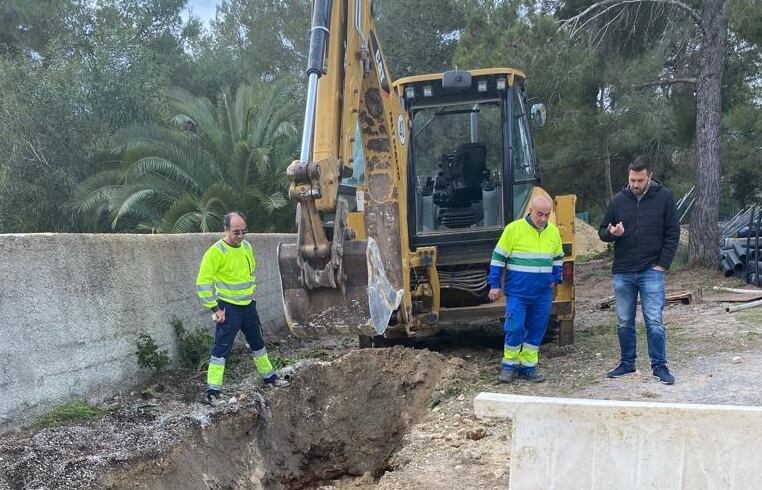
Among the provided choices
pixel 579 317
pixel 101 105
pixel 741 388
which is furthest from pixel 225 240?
pixel 101 105

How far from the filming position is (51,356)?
5488 mm

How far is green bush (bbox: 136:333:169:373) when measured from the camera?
21.7 feet

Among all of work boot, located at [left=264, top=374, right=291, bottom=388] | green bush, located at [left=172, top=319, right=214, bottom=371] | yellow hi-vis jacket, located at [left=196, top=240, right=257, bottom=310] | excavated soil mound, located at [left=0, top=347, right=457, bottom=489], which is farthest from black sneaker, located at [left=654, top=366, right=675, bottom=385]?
green bush, located at [left=172, top=319, right=214, bottom=371]

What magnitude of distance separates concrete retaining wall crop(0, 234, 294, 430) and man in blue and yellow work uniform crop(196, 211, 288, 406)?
789mm

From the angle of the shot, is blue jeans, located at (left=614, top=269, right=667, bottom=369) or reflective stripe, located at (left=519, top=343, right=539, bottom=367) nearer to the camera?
blue jeans, located at (left=614, top=269, right=667, bottom=369)

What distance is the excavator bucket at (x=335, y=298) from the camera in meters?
5.06

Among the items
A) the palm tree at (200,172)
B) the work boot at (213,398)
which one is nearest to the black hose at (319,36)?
the work boot at (213,398)

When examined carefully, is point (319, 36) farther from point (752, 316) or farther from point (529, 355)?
point (752, 316)

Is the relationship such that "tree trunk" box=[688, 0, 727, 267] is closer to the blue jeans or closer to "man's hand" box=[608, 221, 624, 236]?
the blue jeans

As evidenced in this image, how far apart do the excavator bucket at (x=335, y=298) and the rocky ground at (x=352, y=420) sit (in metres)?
1.07

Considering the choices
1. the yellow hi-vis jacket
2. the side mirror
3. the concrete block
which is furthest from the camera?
the side mirror

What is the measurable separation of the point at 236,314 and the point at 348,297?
1.68 meters

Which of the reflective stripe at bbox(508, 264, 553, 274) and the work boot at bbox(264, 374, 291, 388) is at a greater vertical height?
the reflective stripe at bbox(508, 264, 553, 274)

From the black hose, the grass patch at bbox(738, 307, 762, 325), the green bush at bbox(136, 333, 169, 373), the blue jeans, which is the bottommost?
the grass patch at bbox(738, 307, 762, 325)
